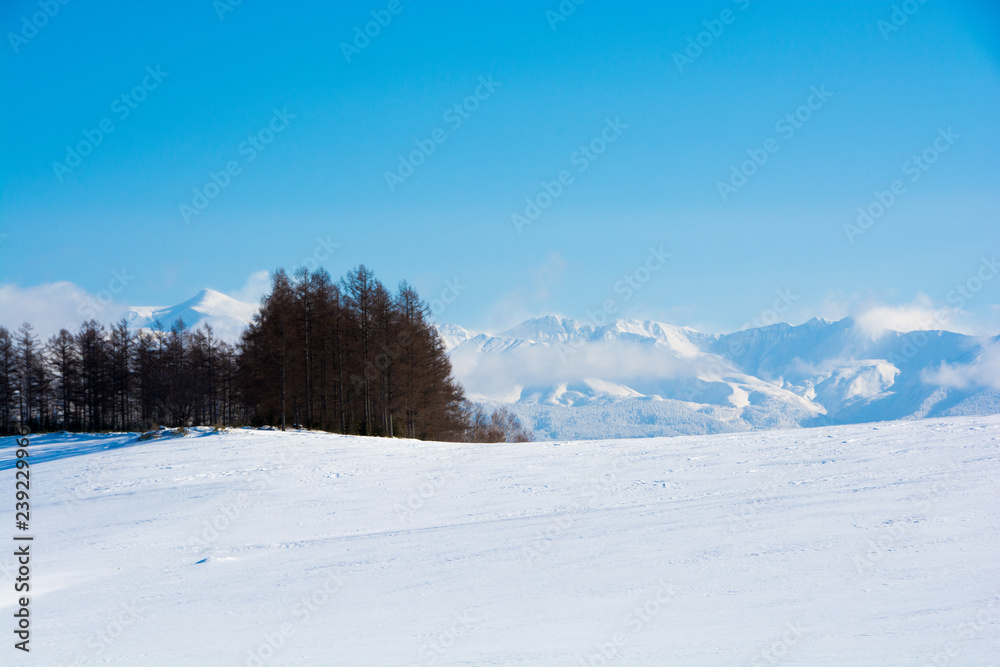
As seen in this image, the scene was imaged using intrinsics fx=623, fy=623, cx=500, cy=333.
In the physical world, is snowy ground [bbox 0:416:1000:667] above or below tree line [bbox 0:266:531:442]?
below

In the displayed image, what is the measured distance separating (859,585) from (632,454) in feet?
37.0

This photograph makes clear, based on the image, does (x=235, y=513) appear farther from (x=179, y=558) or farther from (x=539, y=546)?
(x=539, y=546)

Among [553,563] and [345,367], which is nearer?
[553,563]

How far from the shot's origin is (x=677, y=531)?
10438 mm

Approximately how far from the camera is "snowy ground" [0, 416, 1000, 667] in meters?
6.85

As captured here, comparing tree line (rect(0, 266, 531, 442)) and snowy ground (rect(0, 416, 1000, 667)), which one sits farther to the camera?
tree line (rect(0, 266, 531, 442))

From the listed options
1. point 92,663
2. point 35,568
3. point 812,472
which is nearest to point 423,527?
point 92,663

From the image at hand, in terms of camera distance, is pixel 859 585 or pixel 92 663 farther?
pixel 859 585

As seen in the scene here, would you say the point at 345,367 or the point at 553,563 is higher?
the point at 345,367

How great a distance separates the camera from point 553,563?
31.1 ft

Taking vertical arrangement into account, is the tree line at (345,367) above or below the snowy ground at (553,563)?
above

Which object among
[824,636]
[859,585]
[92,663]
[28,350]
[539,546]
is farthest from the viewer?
[28,350]

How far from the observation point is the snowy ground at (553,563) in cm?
685

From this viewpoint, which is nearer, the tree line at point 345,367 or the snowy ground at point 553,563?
the snowy ground at point 553,563
